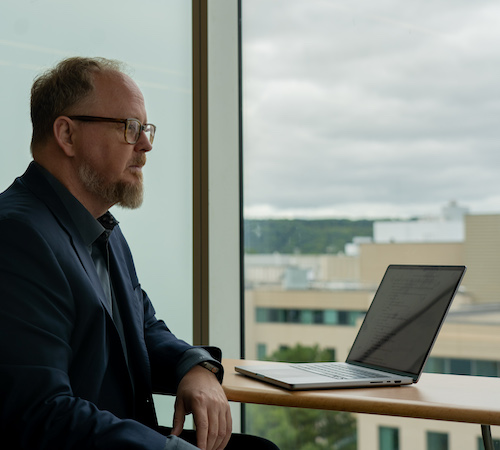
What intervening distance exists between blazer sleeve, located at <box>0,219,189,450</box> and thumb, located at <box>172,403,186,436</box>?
227mm

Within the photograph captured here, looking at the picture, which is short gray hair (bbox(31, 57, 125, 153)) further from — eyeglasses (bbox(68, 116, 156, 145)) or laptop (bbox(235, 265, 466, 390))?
laptop (bbox(235, 265, 466, 390))

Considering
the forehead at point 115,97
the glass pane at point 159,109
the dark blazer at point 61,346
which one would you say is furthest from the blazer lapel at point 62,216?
the glass pane at point 159,109

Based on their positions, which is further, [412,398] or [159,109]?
[159,109]

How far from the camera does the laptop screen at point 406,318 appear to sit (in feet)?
5.65

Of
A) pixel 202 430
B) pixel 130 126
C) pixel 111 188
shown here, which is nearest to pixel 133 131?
pixel 130 126

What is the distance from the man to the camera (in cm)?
124

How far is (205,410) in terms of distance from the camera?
1553 mm

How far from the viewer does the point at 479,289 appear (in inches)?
102

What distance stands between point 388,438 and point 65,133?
1934 mm

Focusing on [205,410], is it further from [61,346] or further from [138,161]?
[138,161]

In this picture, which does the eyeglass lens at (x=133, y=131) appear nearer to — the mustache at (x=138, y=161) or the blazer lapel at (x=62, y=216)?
the mustache at (x=138, y=161)

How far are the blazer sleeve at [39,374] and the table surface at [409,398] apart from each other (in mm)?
372

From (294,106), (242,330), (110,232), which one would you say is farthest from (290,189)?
(110,232)

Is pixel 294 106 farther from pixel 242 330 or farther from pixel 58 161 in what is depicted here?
pixel 58 161
